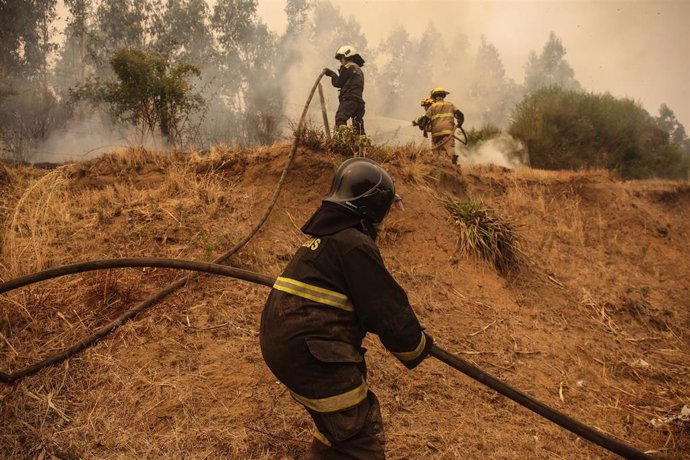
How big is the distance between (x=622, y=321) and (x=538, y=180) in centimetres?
443

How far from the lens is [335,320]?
2.08 m

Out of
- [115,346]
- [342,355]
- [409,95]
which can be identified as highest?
[409,95]

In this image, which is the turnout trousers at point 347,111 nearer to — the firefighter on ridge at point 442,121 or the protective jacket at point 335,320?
the firefighter on ridge at point 442,121

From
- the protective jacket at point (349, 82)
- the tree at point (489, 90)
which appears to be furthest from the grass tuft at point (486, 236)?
the tree at point (489, 90)

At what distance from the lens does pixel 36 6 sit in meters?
25.1

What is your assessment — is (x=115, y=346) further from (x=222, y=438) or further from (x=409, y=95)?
(x=409, y=95)

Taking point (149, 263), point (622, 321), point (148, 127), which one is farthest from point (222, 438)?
point (148, 127)

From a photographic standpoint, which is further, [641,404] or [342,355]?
[641,404]

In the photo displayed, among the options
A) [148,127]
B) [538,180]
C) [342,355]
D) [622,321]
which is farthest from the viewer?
[148,127]

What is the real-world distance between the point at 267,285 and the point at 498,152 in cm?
1248

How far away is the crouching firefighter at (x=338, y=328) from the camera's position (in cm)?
202

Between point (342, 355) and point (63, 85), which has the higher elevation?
point (63, 85)

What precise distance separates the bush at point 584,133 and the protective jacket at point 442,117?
248 inches

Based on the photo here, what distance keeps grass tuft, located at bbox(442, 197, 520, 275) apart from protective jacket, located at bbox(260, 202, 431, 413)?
3.84 m
